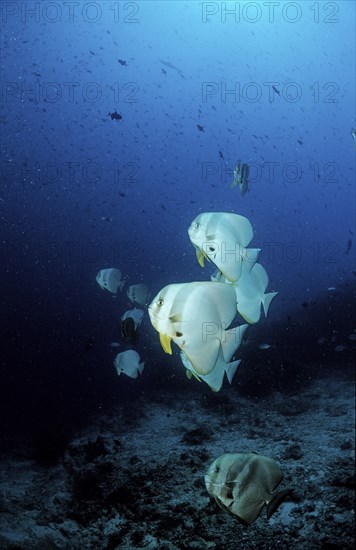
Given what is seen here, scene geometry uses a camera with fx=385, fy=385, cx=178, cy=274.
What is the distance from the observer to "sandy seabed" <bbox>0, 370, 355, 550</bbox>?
3.73m

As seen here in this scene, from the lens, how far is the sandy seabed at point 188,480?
373 centimetres

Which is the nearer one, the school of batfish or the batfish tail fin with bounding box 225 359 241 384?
the school of batfish

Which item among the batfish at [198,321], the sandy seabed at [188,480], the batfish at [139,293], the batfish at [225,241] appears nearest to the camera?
the batfish at [198,321]

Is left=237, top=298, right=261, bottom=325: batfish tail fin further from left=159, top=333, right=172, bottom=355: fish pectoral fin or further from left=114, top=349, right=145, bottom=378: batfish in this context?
left=114, top=349, right=145, bottom=378: batfish

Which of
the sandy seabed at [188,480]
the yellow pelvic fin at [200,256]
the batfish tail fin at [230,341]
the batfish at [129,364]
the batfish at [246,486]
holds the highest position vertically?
the yellow pelvic fin at [200,256]

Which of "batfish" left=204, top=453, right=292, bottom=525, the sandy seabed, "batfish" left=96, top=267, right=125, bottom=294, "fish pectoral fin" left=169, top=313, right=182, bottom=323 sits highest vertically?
"fish pectoral fin" left=169, top=313, right=182, bottom=323

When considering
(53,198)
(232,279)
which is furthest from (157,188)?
(232,279)

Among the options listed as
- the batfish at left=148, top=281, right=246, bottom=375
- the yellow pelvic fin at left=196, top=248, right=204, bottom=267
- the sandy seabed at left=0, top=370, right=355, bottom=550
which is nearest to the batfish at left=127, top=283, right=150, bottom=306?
the sandy seabed at left=0, top=370, right=355, bottom=550

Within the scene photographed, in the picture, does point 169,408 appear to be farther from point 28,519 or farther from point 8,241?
point 8,241

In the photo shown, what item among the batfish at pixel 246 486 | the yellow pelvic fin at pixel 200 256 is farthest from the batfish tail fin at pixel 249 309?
the batfish at pixel 246 486

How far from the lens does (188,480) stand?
510 cm

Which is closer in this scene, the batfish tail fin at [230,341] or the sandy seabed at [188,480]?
the batfish tail fin at [230,341]

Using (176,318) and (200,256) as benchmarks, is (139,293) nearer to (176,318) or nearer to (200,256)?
(200,256)

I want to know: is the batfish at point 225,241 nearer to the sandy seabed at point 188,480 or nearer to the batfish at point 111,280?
the sandy seabed at point 188,480
